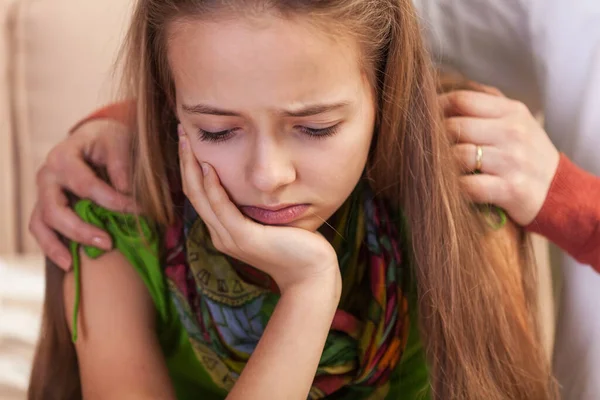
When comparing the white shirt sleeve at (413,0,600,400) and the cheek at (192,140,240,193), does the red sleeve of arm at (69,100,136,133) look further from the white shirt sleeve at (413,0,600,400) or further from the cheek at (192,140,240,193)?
the white shirt sleeve at (413,0,600,400)

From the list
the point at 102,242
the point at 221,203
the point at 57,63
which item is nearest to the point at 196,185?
the point at 221,203

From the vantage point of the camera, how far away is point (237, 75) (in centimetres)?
62

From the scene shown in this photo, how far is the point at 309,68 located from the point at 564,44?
0.41 m

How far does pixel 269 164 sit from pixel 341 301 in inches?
10.4

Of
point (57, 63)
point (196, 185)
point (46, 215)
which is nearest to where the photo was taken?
point (196, 185)

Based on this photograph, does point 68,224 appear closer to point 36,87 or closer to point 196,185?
point 196,185

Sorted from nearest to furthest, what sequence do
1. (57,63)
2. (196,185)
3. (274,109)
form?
(274,109) < (196,185) < (57,63)

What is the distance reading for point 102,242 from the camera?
81 cm

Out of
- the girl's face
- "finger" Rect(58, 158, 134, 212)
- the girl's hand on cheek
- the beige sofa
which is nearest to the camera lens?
the girl's face

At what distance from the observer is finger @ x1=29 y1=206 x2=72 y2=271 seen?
32.4 inches

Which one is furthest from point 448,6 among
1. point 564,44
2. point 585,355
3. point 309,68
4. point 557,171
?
point 585,355

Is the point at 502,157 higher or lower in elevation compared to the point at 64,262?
higher

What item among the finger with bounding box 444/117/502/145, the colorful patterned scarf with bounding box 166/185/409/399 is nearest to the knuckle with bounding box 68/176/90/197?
the colorful patterned scarf with bounding box 166/185/409/399

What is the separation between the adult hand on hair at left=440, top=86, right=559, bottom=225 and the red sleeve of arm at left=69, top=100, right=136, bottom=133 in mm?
368
